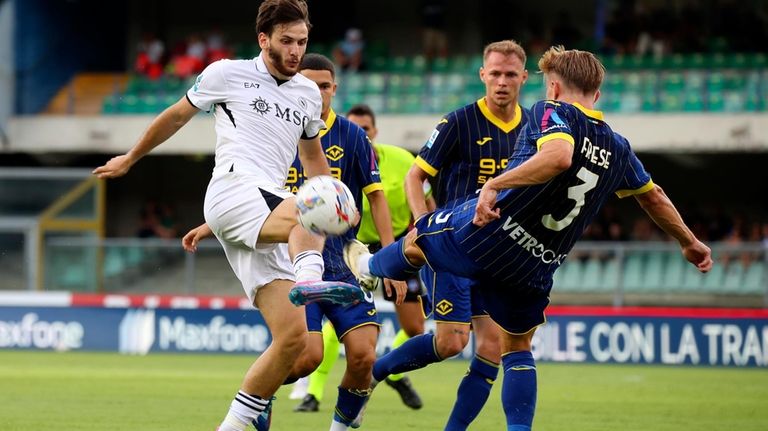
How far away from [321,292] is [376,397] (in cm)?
627

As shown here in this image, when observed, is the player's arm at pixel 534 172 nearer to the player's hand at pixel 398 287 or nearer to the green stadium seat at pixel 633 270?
the player's hand at pixel 398 287

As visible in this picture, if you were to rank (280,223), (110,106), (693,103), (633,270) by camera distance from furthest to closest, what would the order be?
(110,106), (693,103), (633,270), (280,223)

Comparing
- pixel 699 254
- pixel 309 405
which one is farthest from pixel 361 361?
pixel 309 405

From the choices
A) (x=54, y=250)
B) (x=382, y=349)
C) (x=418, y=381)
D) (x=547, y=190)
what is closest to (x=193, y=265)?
(x=54, y=250)

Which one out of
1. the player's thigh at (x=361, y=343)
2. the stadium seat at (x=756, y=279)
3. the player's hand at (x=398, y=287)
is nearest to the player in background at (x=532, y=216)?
the player's hand at (x=398, y=287)

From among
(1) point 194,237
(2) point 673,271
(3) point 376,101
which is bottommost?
(2) point 673,271

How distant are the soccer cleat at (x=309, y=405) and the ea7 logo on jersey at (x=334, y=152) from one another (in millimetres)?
2609

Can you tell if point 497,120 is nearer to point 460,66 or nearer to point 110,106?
point 460,66

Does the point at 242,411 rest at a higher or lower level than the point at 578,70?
lower

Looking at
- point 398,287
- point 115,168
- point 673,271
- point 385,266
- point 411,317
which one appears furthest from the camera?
point 673,271

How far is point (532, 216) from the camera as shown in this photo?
641 centimetres

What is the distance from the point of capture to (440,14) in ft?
91.2

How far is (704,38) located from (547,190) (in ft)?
66.8

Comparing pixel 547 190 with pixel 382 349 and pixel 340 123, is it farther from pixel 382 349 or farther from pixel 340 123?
pixel 382 349
